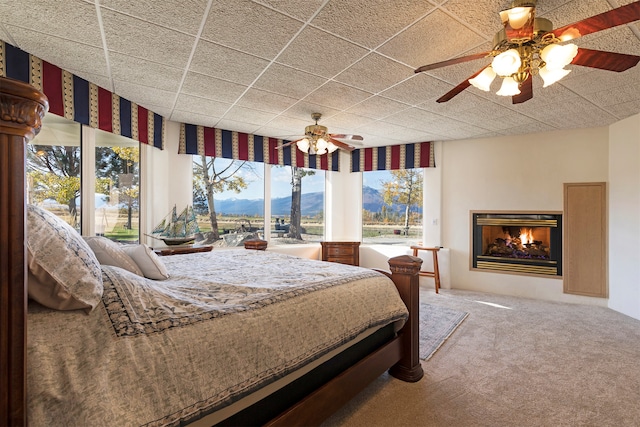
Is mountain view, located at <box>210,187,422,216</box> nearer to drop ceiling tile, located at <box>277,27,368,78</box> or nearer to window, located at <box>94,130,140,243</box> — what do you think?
window, located at <box>94,130,140,243</box>

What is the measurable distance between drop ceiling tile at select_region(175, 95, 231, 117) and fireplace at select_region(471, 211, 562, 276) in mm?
4044

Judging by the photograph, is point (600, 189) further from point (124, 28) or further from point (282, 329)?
point (124, 28)

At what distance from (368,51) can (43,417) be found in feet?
8.17

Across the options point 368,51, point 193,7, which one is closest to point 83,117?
point 193,7

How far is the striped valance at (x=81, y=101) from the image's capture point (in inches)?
89.6

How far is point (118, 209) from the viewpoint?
3537 millimetres

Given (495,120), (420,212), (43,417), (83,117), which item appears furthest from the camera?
(420,212)

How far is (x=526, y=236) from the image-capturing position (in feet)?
15.1

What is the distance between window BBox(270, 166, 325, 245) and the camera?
5.36 metres

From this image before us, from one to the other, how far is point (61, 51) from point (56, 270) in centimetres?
225

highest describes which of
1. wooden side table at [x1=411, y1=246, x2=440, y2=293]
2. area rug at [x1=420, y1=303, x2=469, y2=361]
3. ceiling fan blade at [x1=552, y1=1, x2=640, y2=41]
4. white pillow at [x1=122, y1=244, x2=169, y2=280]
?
ceiling fan blade at [x1=552, y1=1, x2=640, y2=41]

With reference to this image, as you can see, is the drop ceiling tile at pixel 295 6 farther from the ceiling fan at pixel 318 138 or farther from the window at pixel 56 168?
the window at pixel 56 168

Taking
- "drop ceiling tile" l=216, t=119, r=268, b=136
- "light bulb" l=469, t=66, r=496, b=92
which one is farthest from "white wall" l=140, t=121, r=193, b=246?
"light bulb" l=469, t=66, r=496, b=92

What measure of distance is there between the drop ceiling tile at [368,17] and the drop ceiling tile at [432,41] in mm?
90
